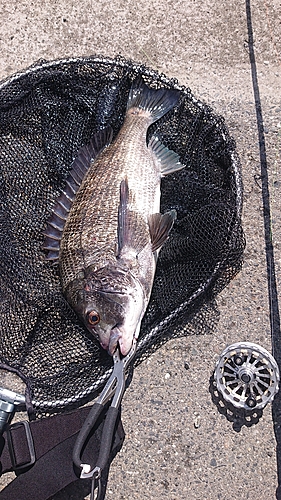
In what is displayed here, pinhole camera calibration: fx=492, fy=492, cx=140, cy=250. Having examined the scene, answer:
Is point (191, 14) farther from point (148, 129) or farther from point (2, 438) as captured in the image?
point (2, 438)

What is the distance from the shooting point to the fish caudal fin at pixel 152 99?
3.50 metres

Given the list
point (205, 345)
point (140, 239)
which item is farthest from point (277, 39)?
point (205, 345)

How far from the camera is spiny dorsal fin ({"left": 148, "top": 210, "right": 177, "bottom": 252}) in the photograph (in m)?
3.03

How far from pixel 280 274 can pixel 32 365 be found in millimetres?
1791

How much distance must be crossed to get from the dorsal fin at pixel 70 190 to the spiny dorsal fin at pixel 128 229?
397 mm

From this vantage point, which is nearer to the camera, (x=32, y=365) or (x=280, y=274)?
(x=32, y=365)

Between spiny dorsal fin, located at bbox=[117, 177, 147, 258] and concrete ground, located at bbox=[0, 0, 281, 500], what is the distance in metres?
0.78

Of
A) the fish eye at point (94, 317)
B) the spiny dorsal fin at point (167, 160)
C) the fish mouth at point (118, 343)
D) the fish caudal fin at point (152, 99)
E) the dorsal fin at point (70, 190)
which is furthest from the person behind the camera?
the fish caudal fin at point (152, 99)

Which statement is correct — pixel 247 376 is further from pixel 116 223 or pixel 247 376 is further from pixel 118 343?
pixel 116 223

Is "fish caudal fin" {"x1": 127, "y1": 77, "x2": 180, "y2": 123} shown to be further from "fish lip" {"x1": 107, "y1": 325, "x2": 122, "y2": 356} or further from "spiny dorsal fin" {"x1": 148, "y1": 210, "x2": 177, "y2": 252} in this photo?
"fish lip" {"x1": 107, "y1": 325, "x2": 122, "y2": 356}

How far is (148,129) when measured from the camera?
3.60m

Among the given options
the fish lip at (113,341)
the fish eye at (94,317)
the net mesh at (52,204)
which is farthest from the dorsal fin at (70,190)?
the fish lip at (113,341)

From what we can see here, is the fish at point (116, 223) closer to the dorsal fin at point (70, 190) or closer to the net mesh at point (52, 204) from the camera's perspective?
the dorsal fin at point (70, 190)

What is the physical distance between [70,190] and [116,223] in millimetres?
476
